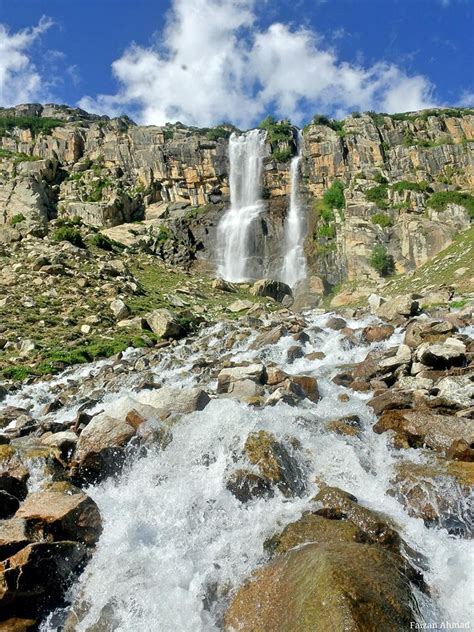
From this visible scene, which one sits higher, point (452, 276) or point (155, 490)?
point (452, 276)

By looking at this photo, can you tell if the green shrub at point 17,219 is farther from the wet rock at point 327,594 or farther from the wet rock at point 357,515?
the wet rock at point 327,594

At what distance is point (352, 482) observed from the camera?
7.52m

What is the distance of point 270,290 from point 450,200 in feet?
71.9

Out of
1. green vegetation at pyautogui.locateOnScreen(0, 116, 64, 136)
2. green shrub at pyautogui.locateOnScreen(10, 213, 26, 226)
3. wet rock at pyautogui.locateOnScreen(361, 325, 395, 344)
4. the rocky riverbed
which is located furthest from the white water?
green vegetation at pyautogui.locateOnScreen(0, 116, 64, 136)

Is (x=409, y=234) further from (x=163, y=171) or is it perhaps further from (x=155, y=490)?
(x=155, y=490)

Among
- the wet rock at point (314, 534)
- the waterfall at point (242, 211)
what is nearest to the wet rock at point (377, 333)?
the wet rock at point (314, 534)

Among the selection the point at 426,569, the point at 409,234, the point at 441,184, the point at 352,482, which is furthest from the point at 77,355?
the point at 441,184

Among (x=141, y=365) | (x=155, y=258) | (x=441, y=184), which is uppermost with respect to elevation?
(x=441, y=184)

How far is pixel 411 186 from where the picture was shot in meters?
50.2

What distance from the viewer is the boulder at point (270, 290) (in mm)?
41219

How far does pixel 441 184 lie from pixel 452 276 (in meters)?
26.8

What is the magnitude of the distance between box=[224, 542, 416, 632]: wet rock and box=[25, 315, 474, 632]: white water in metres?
0.37

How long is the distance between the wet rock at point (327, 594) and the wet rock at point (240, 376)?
7914 millimetres

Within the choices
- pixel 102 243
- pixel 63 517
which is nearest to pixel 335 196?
pixel 102 243
